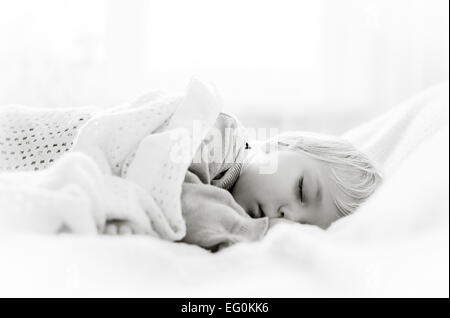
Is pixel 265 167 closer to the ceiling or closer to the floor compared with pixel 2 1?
closer to the floor

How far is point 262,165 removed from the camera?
110cm

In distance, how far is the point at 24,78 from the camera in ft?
7.19

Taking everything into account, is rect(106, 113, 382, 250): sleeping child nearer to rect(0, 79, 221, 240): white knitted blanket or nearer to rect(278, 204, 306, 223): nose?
rect(278, 204, 306, 223): nose

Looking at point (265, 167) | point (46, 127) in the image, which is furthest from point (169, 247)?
point (46, 127)

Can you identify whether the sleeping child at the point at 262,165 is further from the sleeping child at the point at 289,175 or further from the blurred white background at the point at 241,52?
the blurred white background at the point at 241,52

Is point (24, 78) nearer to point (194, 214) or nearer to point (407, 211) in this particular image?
point (194, 214)

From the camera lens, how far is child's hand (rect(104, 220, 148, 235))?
2.38 ft

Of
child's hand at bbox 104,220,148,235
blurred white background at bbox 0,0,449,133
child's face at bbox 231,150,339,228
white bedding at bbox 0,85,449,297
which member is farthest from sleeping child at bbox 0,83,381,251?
blurred white background at bbox 0,0,449,133

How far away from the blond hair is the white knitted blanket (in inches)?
9.4

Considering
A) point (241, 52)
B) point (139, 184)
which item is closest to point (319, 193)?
point (139, 184)

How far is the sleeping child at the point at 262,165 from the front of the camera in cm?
105

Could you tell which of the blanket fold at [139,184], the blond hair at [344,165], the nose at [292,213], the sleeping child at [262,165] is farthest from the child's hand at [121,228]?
the blond hair at [344,165]
